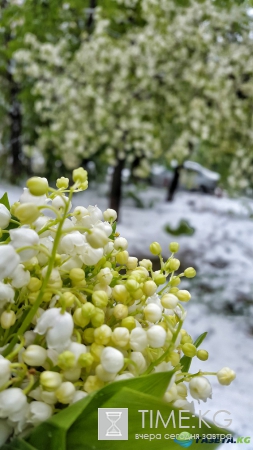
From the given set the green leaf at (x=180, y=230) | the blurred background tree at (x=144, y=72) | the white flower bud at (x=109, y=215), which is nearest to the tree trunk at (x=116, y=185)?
the blurred background tree at (x=144, y=72)

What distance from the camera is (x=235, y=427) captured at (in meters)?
1.02

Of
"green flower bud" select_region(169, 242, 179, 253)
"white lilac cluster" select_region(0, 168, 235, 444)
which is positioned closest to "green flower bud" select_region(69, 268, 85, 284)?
"white lilac cluster" select_region(0, 168, 235, 444)

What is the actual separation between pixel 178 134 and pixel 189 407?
2988 millimetres

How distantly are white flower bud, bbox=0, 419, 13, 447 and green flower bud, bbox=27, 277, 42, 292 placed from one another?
88 millimetres

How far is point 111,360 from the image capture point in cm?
26

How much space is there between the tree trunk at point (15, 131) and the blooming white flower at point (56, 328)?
3.92 m

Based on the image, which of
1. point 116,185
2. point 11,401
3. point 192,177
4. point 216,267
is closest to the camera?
point 11,401

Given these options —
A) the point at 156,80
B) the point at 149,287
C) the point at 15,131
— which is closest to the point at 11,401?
the point at 149,287

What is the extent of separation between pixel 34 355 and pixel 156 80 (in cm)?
265

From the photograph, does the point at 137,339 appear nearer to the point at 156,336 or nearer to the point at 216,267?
the point at 156,336

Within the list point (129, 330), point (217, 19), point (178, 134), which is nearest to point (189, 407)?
point (129, 330)

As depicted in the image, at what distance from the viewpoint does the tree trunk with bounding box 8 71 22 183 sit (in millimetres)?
4039

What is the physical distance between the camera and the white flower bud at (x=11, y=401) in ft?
0.83

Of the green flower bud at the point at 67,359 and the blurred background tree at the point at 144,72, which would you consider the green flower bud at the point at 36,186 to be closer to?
the green flower bud at the point at 67,359
